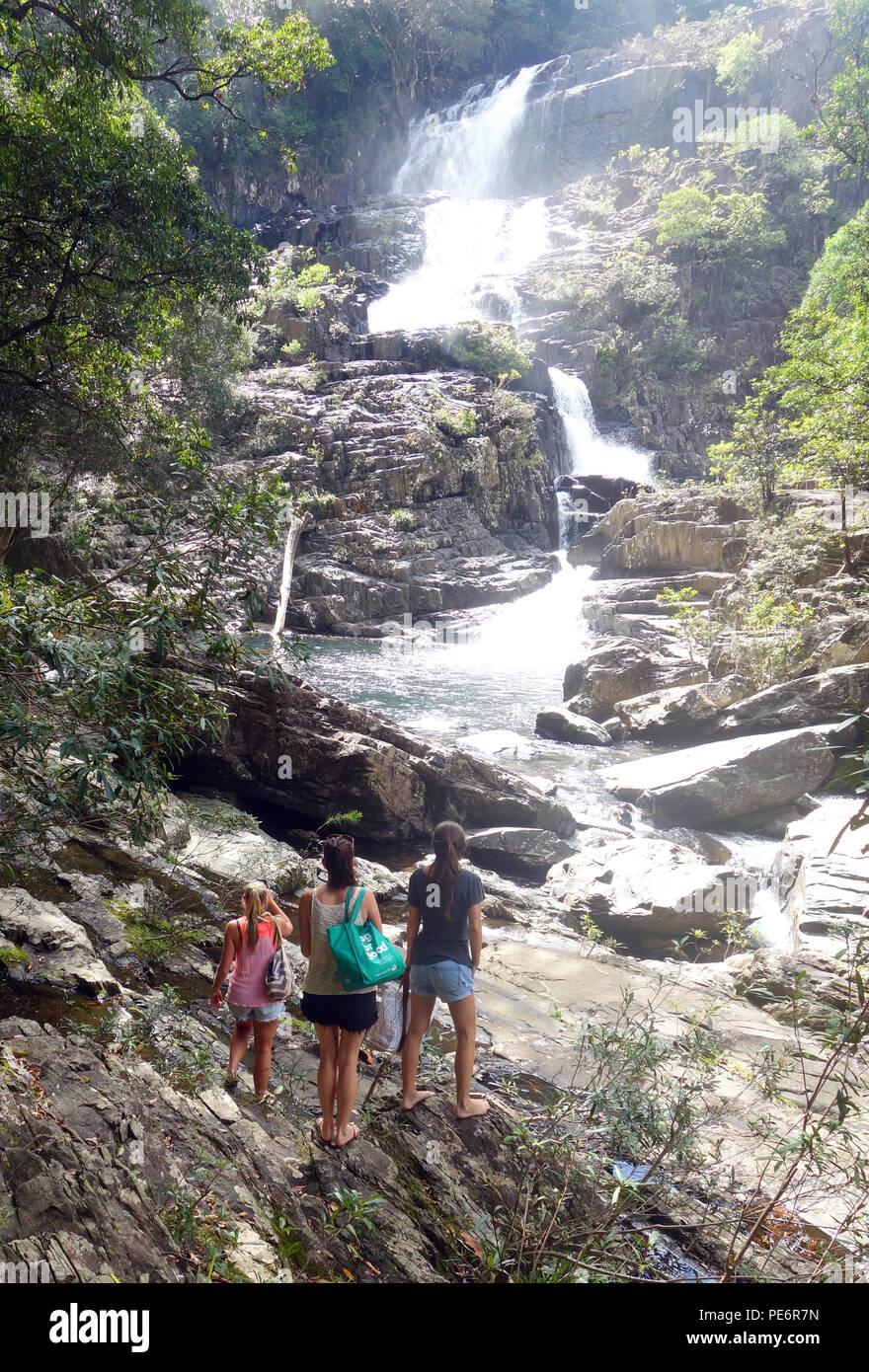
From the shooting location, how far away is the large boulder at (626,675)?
15750 millimetres

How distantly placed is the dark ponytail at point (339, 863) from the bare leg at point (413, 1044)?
787 mm

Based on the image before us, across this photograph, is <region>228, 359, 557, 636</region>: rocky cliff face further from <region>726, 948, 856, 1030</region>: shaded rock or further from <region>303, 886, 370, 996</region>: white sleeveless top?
<region>303, 886, 370, 996</region>: white sleeveless top

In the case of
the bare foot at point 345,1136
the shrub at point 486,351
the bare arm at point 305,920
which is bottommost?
the bare foot at point 345,1136

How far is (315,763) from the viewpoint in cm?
866

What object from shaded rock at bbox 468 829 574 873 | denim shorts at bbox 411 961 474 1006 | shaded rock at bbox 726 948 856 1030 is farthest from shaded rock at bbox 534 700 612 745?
denim shorts at bbox 411 961 474 1006

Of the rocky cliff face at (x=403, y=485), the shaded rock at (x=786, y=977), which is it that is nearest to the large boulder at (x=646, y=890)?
the shaded rock at (x=786, y=977)

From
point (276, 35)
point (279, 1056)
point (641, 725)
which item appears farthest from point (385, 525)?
point (279, 1056)

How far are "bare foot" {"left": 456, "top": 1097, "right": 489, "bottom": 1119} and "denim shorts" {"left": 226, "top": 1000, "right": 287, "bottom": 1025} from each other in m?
1.10

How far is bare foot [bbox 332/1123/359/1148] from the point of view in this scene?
3404 millimetres

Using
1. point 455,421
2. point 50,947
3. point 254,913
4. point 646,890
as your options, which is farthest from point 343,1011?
point 455,421

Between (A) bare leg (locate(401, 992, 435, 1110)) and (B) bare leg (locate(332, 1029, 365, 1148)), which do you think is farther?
(A) bare leg (locate(401, 992, 435, 1110))

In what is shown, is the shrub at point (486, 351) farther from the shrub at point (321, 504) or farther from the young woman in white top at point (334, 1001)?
the young woman in white top at point (334, 1001)

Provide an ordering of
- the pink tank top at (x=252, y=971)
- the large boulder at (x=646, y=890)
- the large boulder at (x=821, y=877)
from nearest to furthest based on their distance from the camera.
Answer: the pink tank top at (x=252, y=971)
the large boulder at (x=821, y=877)
the large boulder at (x=646, y=890)

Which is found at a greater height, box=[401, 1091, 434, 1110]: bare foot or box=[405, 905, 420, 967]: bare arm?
box=[405, 905, 420, 967]: bare arm
